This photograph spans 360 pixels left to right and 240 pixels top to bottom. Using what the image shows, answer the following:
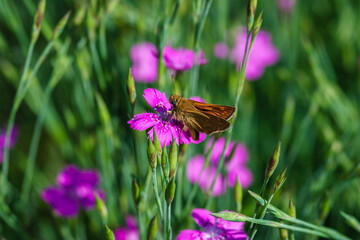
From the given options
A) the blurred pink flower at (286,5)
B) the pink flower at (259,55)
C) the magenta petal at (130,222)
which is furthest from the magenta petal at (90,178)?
the blurred pink flower at (286,5)

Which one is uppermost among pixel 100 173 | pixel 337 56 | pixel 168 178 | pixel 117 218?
pixel 337 56

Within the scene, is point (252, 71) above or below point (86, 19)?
below

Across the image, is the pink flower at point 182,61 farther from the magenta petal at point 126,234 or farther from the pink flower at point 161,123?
the magenta petal at point 126,234

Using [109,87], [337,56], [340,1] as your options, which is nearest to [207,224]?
[109,87]

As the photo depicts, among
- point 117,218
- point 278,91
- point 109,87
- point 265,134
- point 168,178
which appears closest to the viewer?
point 168,178

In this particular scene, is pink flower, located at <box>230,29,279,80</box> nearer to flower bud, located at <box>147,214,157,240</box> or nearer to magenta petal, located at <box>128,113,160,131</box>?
magenta petal, located at <box>128,113,160,131</box>

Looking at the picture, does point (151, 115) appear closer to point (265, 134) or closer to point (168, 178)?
point (168, 178)

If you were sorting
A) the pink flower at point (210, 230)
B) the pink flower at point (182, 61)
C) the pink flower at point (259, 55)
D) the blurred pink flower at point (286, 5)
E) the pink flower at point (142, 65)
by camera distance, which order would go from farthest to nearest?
the blurred pink flower at point (286, 5)
the pink flower at point (259, 55)
the pink flower at point (142, 65)
the pink flower at point (182, 61)
the pink flower at point (210, 230)
